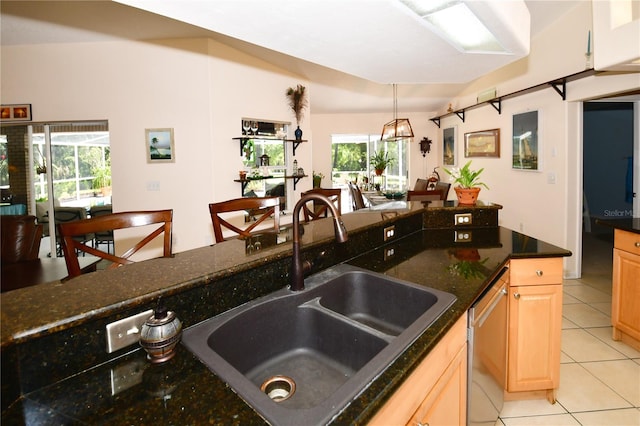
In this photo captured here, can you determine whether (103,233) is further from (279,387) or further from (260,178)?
(279,387)

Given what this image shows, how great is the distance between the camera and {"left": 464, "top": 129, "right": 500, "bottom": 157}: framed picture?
18.3ft

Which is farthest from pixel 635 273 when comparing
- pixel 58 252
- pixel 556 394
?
pixel 58 252

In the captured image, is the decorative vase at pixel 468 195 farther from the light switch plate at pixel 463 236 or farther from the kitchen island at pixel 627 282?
the kitchen island at pixel 627 282

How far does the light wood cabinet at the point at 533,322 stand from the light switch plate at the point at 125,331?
1817 millimetres

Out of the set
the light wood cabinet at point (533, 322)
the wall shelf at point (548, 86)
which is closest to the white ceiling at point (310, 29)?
the wall shelf at point (548, 86)

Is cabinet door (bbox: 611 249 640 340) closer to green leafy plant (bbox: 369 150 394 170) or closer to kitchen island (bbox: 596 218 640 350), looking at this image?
kitchen island (bbox: 596 218 640 350)

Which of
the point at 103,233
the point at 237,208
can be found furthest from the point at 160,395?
the point at 103,233

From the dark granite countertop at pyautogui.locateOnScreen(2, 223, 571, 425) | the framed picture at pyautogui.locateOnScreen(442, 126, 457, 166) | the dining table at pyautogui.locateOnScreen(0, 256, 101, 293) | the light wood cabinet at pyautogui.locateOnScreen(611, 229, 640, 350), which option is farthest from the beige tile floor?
the framed picture at pyautogui.locateOnScreen(442, 126, 457, 166)

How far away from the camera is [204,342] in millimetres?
999

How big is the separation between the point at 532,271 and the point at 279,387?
156cm

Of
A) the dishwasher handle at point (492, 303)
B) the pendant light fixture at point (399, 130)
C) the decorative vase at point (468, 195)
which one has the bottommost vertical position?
the dishwasher handle at point (492, 303)

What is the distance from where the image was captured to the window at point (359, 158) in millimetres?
8586

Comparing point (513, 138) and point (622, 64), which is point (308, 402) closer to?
point (622, 64)

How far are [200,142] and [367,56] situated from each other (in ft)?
8.62
